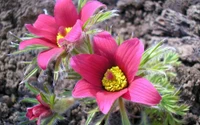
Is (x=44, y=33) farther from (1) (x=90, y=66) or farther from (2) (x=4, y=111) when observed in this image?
(2) (x=4, y=111)

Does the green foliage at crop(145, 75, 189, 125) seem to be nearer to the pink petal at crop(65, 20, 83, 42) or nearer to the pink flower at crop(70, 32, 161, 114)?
the pink flower at crop(70, 32, 161, 114)

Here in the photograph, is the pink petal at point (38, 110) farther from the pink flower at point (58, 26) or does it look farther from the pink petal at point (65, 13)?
the pink petal at point (65, 13)

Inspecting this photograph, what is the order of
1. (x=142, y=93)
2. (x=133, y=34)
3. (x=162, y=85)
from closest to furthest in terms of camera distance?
(x=142, y=93) → (x=162, y=85) → (x=133, y=34)

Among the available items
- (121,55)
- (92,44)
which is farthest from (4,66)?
(121,55)

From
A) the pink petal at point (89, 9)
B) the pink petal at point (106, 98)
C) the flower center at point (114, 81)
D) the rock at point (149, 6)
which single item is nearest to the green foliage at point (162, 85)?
the flower center at point (114, 81)

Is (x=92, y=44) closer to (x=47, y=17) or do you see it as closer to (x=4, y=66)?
(x=47, y=17)

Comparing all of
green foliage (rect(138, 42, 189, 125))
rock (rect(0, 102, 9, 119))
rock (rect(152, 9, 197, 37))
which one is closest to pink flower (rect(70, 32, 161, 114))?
green foliage (rect(138, 42, 189, 125))

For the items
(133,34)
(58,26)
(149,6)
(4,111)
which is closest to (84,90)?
(58,26)
